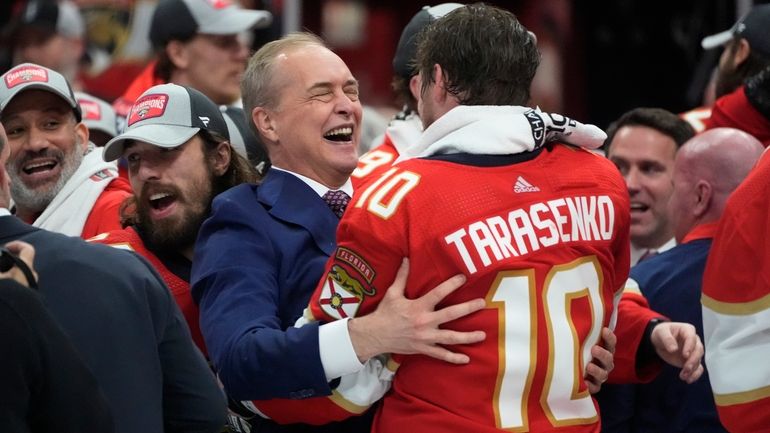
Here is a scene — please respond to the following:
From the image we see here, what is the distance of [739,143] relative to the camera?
4156 mm

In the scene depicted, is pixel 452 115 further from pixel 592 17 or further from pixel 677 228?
pixel 592 17

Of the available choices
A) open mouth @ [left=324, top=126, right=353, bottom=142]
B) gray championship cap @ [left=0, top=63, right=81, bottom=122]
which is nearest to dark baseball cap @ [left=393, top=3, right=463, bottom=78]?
open mouth @ [left=324, top=126, right=353, bottom=142]

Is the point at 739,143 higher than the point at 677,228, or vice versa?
the point at 739,143

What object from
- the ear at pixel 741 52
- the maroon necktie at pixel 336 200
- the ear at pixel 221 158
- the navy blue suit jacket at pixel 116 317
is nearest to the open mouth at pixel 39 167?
the ear at pixel 221 158

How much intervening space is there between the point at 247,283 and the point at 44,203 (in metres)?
1.40

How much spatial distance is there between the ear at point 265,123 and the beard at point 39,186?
0.99m

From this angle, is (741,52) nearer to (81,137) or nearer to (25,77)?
(81,137)

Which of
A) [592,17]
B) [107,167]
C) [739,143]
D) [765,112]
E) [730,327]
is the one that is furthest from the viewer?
[592,17]

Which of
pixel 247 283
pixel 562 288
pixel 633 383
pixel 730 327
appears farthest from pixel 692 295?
pixel 247 283

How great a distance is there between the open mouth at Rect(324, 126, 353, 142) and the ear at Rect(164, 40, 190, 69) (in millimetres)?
2305

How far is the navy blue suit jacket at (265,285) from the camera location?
306 centimetres

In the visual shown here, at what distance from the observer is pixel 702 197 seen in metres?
4.14

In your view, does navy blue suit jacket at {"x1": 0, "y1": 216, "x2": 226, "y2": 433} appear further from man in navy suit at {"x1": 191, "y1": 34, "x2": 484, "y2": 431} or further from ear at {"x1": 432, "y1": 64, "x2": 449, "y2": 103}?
ear at {"x1": 432, "y1": 64, "x2": 449, "y2": 103}

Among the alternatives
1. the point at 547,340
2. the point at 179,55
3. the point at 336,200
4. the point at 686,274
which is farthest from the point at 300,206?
the point at 179,55
